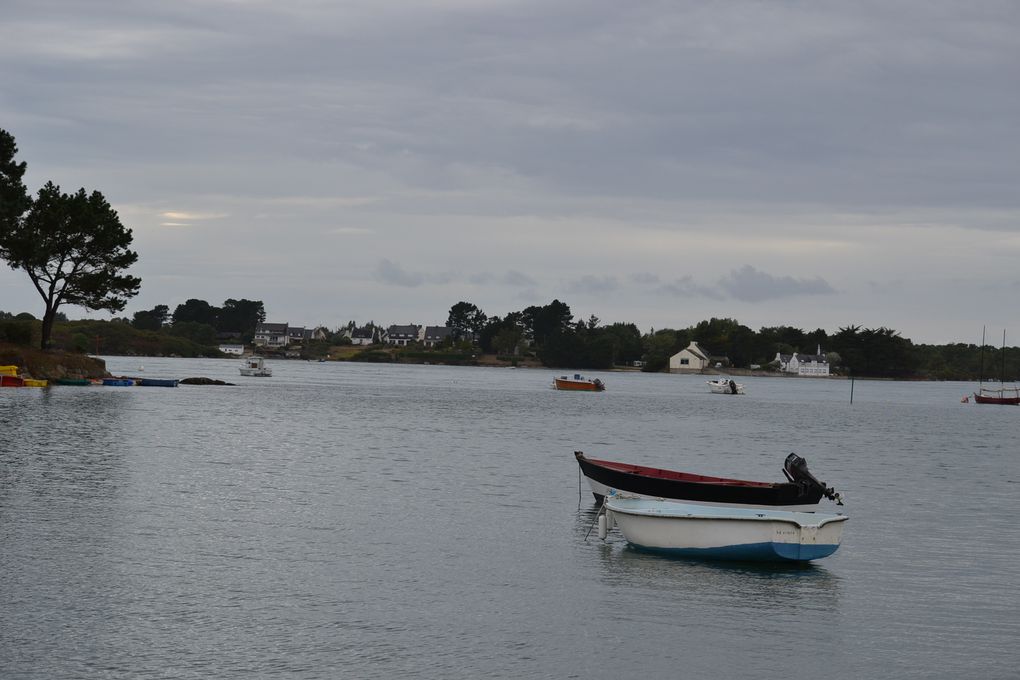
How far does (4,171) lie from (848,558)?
→ 9029cm

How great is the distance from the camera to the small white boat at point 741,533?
27375mm

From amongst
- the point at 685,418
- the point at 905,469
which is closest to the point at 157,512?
the point at 905,469

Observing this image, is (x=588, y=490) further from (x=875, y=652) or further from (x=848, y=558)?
(x=875, y=652)

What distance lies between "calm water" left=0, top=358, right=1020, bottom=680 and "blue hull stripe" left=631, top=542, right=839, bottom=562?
37 centimetres

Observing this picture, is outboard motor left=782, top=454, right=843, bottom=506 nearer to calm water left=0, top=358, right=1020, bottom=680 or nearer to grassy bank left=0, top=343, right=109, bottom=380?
calm water left=0, top=358, right=1020, bottom=680

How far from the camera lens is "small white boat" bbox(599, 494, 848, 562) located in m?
27.4

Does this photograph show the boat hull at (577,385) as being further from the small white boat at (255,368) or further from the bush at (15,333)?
the bush at (15,333)

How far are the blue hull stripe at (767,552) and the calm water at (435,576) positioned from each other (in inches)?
14.4

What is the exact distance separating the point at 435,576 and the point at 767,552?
838cm

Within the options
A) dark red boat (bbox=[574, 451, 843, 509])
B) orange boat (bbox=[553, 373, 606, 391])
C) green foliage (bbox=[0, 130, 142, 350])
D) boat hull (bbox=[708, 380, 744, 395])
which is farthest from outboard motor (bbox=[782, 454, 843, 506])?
boat hull (bbox=[708, 380, 744, 395])

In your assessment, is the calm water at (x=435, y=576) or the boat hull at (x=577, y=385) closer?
the calm water at (x=435, y=576)

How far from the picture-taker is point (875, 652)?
2070cm

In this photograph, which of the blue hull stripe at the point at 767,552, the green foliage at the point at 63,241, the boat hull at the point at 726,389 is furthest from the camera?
the boat hull at the point at 726,389

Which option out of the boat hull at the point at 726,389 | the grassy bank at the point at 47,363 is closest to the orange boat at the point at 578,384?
the boat hull at the point at 726,389
